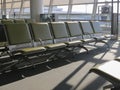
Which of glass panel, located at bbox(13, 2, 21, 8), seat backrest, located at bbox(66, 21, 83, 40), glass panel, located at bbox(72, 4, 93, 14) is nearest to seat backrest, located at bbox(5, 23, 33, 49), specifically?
seat backrest, located at bbox(66, 21, 83, 40)

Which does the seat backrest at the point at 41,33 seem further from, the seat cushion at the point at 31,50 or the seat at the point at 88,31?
the seat at the point at 88,31

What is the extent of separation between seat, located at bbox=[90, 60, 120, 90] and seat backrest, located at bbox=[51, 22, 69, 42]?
276 cm

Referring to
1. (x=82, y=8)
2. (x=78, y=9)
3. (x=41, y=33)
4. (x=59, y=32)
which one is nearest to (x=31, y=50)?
(x=41, y=33)

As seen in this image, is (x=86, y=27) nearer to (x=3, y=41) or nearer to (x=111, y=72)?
(x=3, y=41)

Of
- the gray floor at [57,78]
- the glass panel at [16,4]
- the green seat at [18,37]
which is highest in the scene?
the glass panel at [16,4]

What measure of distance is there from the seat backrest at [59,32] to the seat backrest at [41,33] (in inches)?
7.1

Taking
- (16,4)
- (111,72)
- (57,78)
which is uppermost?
(16,4)

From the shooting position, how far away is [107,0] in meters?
10.3

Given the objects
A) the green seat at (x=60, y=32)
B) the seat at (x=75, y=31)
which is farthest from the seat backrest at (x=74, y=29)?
the green seat at (x=60, y=32)

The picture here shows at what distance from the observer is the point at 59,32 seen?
215 inches

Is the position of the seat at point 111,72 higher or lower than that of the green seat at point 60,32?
lower

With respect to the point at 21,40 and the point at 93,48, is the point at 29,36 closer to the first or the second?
the point at 21,40

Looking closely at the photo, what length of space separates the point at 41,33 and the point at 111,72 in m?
2.84

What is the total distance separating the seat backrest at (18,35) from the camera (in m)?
4.40
